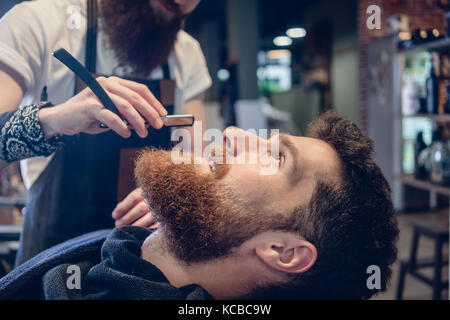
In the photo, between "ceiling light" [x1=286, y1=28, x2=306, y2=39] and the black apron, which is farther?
"ceiling light" [x1=286, y1=28, x2=306, y2=39]

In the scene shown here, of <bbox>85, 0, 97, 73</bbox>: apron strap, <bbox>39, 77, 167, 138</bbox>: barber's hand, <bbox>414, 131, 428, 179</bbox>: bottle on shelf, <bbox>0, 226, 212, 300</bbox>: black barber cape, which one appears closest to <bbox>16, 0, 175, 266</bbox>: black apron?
<bbox>85, 0, 97, 73</bbox>: apron strap

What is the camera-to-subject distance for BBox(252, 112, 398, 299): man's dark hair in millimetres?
1047

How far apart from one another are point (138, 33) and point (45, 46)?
316mm

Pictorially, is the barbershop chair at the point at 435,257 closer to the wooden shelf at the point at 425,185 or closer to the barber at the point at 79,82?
the wooden shelf at the point at 425,185

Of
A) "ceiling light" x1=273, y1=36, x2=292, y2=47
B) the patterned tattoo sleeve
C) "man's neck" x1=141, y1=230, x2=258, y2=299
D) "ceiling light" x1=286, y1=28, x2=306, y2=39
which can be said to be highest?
"ceiling light" x1=273, y1=36, x2=292, y2=47

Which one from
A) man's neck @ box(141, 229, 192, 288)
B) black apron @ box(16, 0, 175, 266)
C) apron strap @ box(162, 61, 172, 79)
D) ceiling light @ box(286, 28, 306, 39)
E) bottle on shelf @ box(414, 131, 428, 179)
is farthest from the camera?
ceiling light @ box(286, 28, 306, 39)

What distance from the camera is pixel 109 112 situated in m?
0.96

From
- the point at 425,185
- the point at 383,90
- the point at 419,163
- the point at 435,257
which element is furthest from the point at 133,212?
the point at 383,90

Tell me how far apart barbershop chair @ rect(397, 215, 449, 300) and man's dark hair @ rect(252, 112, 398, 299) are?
1.71 meters

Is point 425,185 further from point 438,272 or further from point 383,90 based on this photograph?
point 383,90

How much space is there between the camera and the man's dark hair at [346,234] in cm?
105

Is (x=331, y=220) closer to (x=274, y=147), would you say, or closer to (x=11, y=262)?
(x=274, y=147)

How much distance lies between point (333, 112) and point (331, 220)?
1.21ft

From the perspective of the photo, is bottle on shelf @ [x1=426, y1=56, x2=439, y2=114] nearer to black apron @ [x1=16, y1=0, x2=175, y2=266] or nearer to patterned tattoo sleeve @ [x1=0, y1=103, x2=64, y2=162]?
black apron @ [x1=16, y1=0, x2=175, y2=266]
